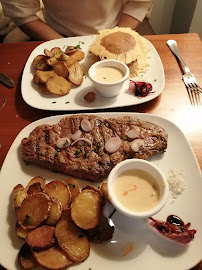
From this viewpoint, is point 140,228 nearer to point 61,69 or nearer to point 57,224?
point 57,224

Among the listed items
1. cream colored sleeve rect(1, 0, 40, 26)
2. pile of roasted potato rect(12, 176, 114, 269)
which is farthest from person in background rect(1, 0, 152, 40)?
pile of roasted potato rect(12, 176, 114, 269)

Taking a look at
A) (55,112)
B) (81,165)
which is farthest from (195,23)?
(81,165)

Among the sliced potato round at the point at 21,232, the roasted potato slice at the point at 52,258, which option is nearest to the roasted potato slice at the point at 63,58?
the sliced potato round at the point at 21,232

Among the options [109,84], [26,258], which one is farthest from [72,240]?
[109,84]

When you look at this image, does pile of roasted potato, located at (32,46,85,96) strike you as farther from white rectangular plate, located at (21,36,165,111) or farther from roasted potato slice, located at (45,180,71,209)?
roasted potato slice, located at (45,180,71,209)

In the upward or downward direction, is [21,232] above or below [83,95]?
below

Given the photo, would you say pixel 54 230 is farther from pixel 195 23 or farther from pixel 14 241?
pixel 195 23
